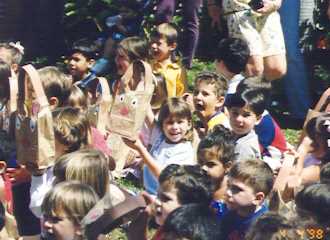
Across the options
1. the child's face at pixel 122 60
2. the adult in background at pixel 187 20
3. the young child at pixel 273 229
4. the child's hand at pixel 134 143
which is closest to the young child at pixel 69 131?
the child's hand at pixel 134 143

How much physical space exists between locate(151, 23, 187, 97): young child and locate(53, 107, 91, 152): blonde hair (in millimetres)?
2399

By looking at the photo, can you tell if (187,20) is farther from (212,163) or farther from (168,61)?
(212,163)

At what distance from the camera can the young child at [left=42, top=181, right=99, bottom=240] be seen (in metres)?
4.36

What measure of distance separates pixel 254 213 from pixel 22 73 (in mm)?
1779

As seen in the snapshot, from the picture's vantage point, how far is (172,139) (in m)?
6.15

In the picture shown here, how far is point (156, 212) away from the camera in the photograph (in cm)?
468

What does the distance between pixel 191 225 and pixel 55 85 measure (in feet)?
8.37

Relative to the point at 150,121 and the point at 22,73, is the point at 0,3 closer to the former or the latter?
the point at 150,121

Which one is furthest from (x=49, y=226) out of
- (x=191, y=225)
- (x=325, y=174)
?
(x=325, y=174)

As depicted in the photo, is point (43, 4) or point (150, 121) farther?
point (43, 4)

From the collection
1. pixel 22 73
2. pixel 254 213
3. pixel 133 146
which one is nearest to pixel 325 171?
pixel 254 213

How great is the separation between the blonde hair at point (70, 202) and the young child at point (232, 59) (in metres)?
2.86

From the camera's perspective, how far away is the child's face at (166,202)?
15.2ft

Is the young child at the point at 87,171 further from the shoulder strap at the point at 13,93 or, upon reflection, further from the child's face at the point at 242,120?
the child's face at the point at 242,120
